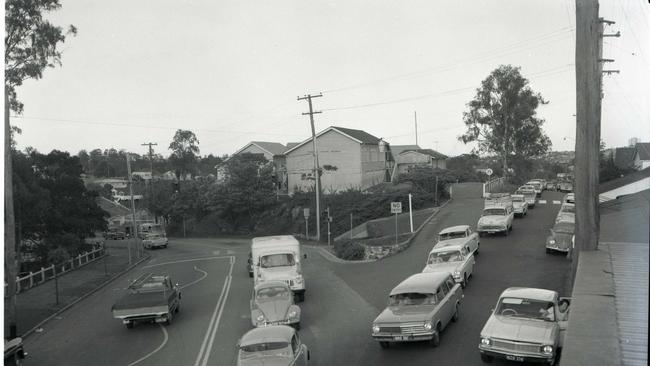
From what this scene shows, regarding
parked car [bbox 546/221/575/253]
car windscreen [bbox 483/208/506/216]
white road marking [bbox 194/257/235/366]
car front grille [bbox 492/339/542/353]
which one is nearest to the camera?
car front grille [bbox 492/339/542/353]

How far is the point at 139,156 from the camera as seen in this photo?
162875 millimetres

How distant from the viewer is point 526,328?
1212cm

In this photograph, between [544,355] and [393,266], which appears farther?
[393,266]

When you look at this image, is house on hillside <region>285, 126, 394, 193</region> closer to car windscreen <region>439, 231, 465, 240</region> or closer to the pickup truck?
car windscreen <region>439, 231, 465, 240</region>

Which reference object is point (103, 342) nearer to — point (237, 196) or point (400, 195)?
point (400, 195)

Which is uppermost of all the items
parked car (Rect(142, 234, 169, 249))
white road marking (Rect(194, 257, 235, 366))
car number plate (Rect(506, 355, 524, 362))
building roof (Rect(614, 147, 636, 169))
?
building roof (Rect(614, 147, 636, 169))

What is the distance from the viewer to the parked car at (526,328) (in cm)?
1151

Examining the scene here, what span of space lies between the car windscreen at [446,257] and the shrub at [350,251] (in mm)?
12613

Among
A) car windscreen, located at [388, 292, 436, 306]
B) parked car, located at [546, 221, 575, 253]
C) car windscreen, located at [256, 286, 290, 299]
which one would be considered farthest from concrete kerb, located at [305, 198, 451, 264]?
car windscreen, located at [388, 292, 436, 306]

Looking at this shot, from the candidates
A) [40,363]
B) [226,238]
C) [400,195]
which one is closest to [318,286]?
[40,363]

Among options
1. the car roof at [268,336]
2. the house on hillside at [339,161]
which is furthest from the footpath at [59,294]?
the house on hillside at [339,161]

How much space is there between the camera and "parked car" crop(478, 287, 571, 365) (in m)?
11.5

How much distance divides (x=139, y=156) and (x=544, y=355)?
16284 cm

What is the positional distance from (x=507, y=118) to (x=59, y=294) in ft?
160
